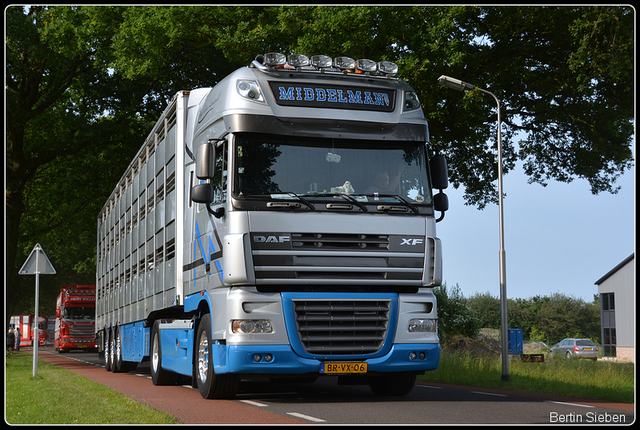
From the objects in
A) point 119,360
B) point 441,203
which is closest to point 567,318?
point 119,360

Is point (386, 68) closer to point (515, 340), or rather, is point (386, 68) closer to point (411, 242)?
point (411, 242)

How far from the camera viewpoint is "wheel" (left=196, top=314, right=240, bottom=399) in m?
10.3

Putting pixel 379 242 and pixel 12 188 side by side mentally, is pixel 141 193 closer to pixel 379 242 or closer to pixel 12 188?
pixel 379 242

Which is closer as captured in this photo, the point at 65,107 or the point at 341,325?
the point at 341,325

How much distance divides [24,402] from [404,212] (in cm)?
604

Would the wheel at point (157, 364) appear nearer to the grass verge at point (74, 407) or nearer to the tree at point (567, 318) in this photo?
the grass verge at point (74, 407)

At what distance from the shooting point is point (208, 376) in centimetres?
1047

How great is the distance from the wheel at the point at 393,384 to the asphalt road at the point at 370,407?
0.48 ft

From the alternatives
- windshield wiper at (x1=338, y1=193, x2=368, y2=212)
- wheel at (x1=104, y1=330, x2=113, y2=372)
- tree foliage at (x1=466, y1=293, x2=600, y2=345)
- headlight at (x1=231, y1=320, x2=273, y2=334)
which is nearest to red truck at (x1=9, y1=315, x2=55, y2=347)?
wheel at (x1=104, y1=330, x2=113, y2=372)

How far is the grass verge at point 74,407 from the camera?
28.0 feet

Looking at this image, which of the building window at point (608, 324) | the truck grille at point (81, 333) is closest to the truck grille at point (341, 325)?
the truck grille at point (81, 333)

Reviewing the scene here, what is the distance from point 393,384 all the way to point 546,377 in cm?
594

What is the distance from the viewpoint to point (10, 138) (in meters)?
29.2

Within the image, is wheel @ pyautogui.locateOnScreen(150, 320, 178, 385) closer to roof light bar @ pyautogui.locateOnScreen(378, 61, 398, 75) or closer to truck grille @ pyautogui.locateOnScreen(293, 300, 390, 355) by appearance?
truck grille @ pyautogui.locateOnScreen(293, 300, 390, 355)
